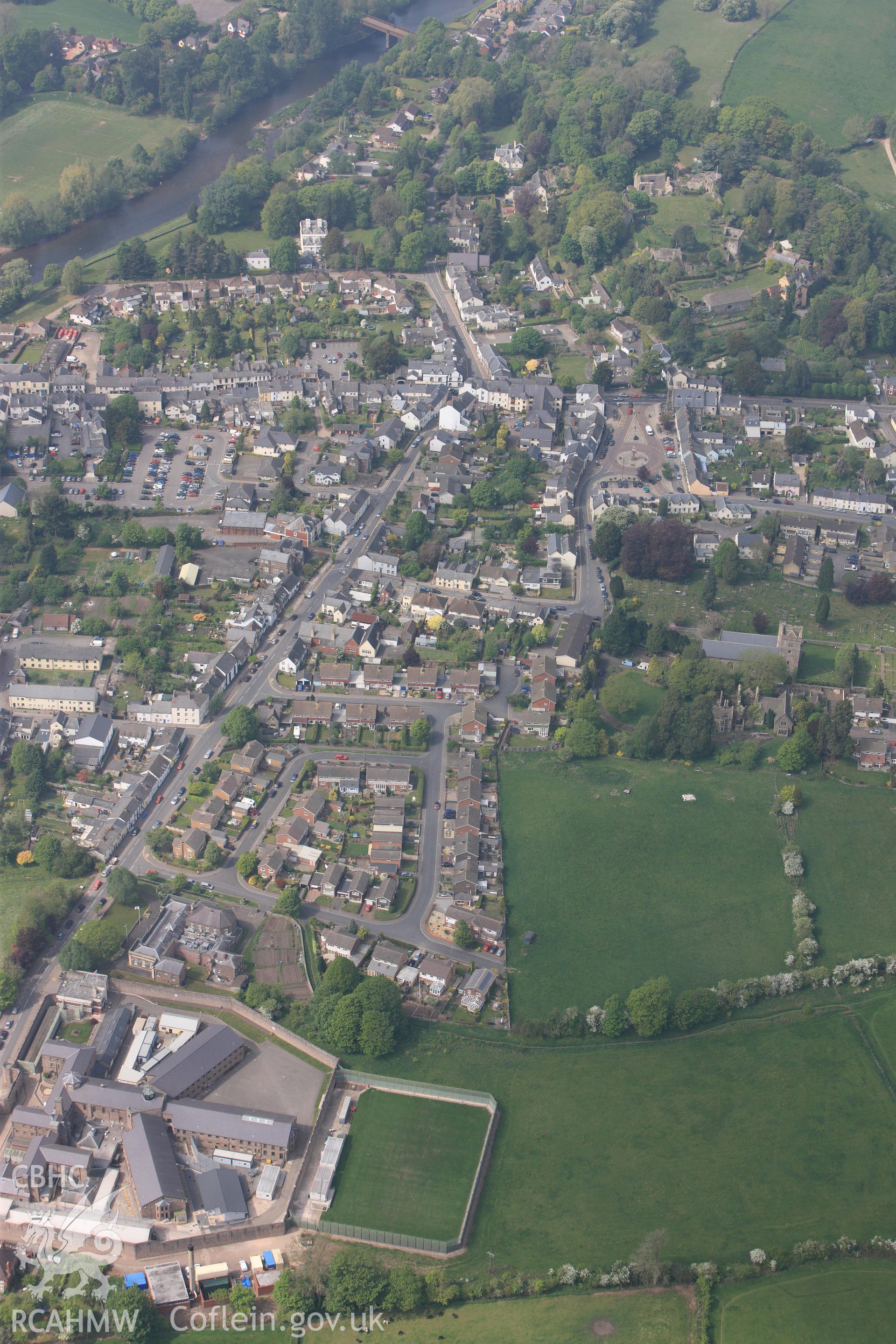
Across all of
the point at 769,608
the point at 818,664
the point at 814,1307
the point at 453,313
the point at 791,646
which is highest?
the point at 453,313

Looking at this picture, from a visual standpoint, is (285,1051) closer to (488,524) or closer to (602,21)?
(488,524)

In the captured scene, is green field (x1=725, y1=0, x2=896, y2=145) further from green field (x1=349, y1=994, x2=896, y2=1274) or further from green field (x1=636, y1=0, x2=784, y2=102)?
green field (x1=349, y1=994, x2=896, y2=1274)

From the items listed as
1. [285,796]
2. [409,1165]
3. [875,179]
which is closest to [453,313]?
[875,179]

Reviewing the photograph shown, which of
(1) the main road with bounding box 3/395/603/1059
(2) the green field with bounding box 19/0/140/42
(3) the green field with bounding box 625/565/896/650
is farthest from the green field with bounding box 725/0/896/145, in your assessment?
(1) the main road with bounding box 3/395/603/1059

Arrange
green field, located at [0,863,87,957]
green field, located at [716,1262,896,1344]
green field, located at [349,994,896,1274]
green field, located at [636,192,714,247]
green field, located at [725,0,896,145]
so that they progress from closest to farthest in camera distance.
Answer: green field, located at [716,1262,896,1344] < green field, located at [349,994,896,1274] < green field, located at [0,863,87,957] < green field, located at [636,192,714,247] < green field, located at [725,0,896,145]

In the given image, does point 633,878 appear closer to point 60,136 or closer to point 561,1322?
point 561,1322

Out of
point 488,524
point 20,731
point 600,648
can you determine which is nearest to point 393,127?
point 488,524

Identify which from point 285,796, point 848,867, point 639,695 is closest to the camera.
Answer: point 848,867
